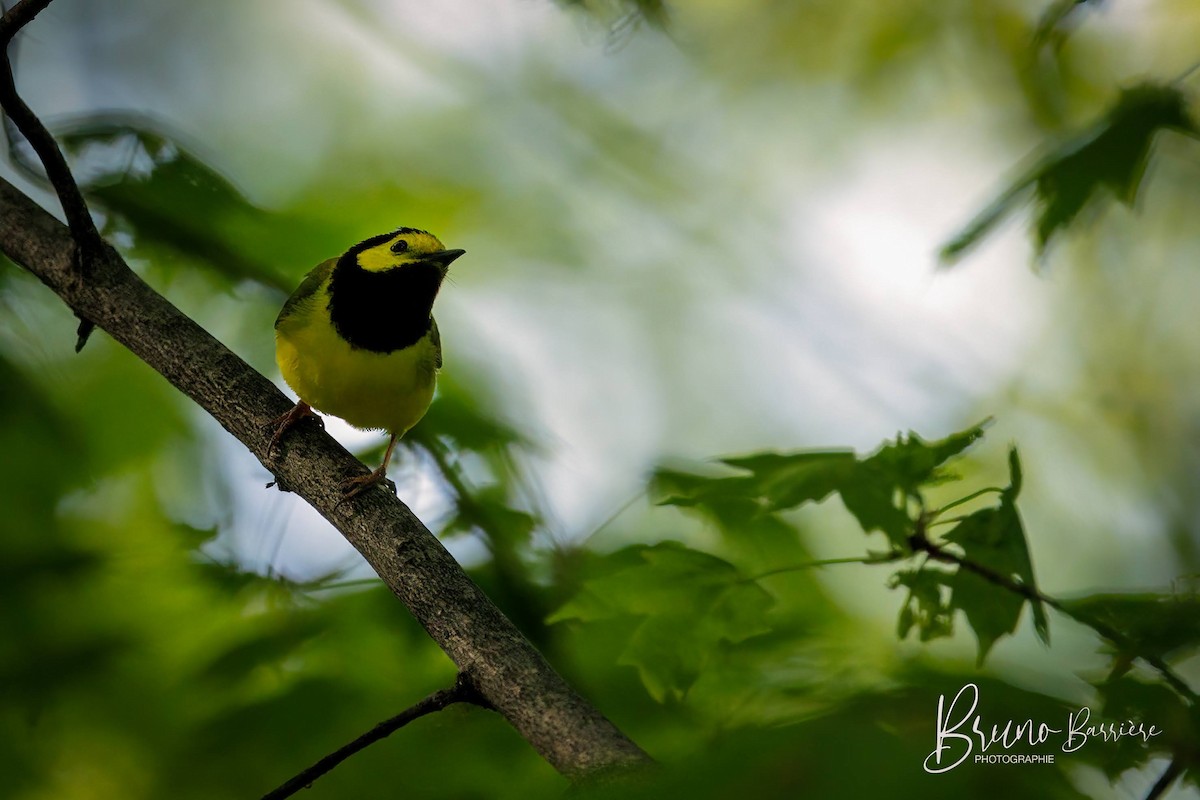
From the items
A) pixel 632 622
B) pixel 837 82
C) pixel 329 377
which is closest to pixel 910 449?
pixel 632 622

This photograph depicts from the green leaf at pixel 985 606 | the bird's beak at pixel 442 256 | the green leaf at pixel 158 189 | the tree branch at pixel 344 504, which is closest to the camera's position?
the tree branch at pixel 344 504

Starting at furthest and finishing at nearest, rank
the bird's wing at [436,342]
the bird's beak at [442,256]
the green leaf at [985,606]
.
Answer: the bird's beak at [442,256] < the bird's wing at [436,342] < the green leaf at [985,606]

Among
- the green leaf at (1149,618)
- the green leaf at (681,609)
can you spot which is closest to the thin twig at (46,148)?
the green leaf at (681,609)

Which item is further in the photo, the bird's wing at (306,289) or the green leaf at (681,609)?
the bird's wing at (306,289)

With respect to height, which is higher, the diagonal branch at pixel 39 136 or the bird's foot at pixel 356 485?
the diagonal branch at pixel 39 136

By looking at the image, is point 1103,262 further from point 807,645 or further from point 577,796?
point 577,796

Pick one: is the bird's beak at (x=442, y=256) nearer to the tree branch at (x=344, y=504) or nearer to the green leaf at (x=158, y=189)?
the green leaf at (x=158, y=189)

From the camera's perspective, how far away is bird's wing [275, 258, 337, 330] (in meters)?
3.15

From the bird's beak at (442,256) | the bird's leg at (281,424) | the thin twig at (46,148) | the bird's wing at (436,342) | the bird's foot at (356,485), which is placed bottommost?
the bird's foot at (356,485)

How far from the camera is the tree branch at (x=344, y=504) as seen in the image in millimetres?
1486

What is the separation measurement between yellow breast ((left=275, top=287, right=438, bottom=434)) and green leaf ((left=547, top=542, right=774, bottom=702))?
128 centimetres

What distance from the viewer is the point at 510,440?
3.00 m

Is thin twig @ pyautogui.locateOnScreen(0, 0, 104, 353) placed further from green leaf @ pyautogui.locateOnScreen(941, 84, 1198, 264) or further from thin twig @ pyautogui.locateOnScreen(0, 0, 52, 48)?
green leaf @ pyautogui.locateOnScreen(941, 84, 1198, 264)

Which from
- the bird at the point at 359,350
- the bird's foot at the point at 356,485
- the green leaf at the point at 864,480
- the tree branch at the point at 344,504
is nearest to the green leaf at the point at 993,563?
the green leaf at the point at 864,480
